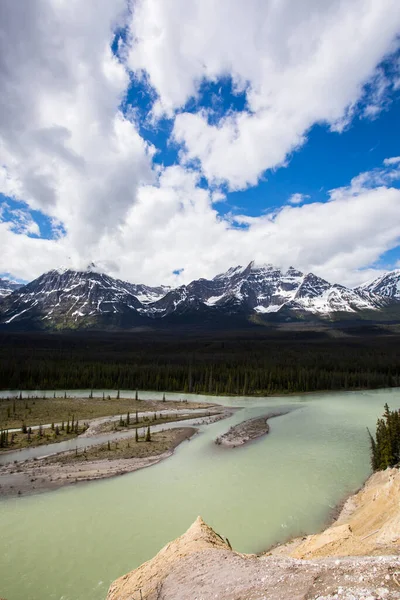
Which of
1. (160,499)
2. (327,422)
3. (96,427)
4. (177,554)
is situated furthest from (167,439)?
(177,554)

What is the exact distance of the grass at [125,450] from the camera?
44.6 m

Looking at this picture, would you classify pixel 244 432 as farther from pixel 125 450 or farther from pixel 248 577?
pixel 248 577

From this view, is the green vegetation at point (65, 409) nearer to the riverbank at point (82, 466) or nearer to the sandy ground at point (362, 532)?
the riverbank at point (82, 466)

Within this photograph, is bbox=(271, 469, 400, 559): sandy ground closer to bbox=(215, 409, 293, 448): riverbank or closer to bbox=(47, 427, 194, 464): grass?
bbox=(215, 409, 293, 448): riverbank

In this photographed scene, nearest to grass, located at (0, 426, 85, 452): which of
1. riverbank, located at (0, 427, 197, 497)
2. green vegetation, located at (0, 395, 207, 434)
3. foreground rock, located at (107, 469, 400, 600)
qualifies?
green vegetation, located at (0, 395, 207, 434)

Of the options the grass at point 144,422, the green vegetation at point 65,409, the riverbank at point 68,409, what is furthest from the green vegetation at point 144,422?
the riverbank at point 68,409

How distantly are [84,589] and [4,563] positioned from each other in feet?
23.6

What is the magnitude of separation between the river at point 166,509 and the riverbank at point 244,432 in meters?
2.54

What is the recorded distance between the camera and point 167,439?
5456 cm

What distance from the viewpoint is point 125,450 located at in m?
48.1

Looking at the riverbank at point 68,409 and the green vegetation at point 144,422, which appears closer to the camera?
the green vegetation at point 144,422

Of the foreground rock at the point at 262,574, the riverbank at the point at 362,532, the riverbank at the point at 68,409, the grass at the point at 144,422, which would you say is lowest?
the grass at the point at 144,422

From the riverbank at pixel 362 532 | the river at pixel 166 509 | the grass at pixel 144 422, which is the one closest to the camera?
the riverbank at pixel 362 532

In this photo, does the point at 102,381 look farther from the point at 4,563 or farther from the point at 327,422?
the point at 4,563
